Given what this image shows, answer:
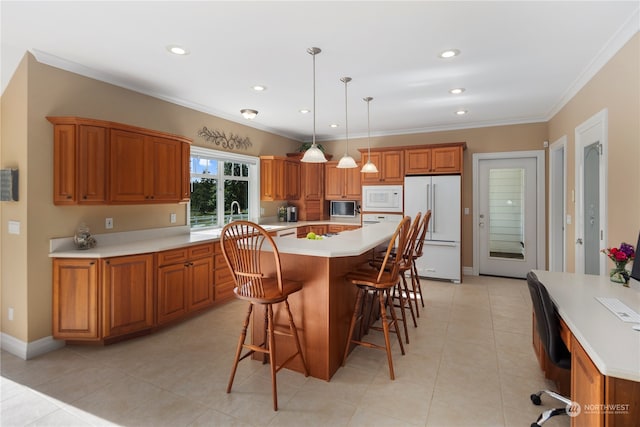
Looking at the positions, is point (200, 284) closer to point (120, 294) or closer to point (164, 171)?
point (120, 294)

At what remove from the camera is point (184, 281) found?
12.0ft

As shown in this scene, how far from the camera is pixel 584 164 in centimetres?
351

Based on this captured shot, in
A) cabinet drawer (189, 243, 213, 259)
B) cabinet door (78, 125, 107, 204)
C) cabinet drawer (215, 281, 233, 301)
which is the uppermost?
cabinet door (78, 125, 107, 204)

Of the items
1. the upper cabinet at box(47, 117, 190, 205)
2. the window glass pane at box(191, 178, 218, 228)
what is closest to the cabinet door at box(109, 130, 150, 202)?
the upper cabinet at box(47, 117, 190, 205)

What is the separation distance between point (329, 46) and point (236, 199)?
3.36 metres

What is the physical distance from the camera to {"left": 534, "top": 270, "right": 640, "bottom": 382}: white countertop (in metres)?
A: 1.23

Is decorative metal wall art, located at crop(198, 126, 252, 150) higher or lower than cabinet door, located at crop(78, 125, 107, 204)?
higher

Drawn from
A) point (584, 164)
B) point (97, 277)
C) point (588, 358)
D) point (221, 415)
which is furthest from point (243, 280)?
point (584, 164)

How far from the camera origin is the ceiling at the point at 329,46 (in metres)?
2.25

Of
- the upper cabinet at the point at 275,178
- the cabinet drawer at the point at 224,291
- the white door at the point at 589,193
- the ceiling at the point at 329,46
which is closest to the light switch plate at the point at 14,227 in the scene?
the ceiling at the point at 329,46

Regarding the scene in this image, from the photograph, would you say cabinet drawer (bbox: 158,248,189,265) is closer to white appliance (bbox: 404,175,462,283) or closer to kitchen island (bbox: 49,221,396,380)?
kitchen island (bbox: 49,221,396,380)

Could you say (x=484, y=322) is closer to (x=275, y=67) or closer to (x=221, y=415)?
(x=221, y=415)

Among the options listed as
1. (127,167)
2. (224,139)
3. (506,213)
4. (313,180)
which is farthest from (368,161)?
(127,167)

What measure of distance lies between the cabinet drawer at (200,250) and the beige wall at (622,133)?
4036 mm
